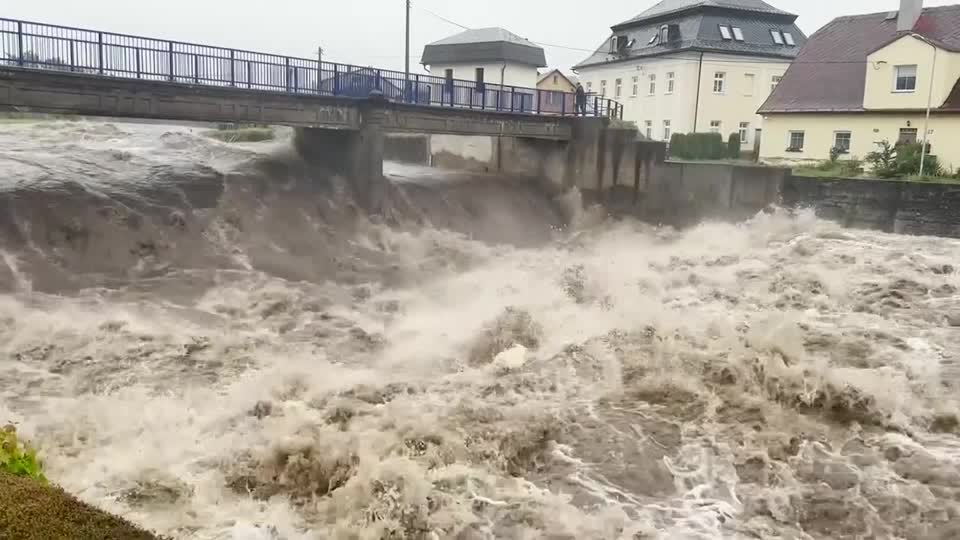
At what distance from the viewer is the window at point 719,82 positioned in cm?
4978

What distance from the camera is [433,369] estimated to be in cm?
1478

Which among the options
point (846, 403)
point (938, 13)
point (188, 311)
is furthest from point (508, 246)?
point (938, 13)

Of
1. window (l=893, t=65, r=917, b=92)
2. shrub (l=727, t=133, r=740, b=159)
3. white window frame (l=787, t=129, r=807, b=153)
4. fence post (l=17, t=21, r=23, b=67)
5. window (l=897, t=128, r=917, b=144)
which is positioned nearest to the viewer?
fence post (l=17, t=21, r=23, b=67)

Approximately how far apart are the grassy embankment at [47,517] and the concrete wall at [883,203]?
30.3 metres

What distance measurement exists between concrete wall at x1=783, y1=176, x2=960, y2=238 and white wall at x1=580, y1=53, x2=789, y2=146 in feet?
60.8

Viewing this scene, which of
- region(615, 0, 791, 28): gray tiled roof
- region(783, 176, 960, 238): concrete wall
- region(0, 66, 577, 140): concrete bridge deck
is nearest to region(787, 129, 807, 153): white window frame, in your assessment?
region(783, 176, 960, 238): concrete wall

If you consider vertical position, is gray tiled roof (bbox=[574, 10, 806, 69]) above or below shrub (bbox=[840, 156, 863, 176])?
above

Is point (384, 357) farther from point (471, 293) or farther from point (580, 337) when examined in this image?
point (471, 293)

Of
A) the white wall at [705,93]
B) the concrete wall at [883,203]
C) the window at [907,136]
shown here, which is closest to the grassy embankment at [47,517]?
the concrete wall at [883,203]

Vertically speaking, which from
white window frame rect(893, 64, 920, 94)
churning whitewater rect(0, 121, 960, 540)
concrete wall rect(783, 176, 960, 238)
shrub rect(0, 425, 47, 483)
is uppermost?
white window frame rect(893, 64, 920, 94)

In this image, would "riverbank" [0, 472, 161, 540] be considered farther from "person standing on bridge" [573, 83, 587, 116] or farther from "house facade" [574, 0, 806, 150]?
"house facade" [574, 0, 806, 150]

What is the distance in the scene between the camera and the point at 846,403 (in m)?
13.2

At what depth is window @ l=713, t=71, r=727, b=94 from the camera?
163ft

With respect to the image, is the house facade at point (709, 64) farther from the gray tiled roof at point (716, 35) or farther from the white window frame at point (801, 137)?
the white window frame at point (801, 137)
